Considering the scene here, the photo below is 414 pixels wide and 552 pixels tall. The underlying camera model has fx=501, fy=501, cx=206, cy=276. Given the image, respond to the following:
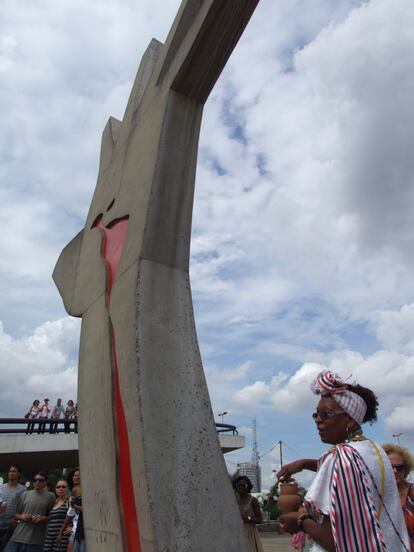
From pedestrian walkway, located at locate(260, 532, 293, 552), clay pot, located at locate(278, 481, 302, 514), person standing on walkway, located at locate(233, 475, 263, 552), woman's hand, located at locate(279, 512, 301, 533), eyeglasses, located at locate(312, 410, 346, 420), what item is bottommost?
pedestrian walkway, located at locate(260, 532, 293, 552)

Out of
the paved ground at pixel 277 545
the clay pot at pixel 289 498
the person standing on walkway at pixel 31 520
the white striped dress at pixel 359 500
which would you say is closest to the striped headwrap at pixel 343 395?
the white striped dress at pixel 359 500

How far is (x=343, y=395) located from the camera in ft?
6.19

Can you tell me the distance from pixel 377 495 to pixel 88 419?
2.06 metres

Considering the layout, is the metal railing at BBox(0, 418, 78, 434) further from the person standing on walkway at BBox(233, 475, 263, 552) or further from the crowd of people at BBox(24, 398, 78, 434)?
the person standing on walkway at BBox(233, 475, 263, 552)

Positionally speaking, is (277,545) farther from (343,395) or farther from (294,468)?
(343,395)

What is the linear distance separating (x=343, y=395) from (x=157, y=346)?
107cm

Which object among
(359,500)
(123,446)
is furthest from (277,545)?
(359,500)

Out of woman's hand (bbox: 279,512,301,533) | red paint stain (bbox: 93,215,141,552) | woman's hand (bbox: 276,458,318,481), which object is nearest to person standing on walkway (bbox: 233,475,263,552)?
red paint stain (bbox: 93,215,141,552)

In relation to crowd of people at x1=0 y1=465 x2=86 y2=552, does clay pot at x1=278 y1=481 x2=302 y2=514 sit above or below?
above

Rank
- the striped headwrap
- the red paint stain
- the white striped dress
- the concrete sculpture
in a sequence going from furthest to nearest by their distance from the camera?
1. the red paint stain
2. the concrete sculpture
3. the striped headwrap
4. the white striped dress

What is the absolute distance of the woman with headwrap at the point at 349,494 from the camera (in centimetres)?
159

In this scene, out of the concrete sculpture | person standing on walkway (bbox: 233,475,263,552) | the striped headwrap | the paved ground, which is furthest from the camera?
the paved ground

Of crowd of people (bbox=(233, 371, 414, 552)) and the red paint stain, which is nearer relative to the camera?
crowd of people (bbox=(233, 371, 414, 552))

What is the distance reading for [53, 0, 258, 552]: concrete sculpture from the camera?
2.37 metres
